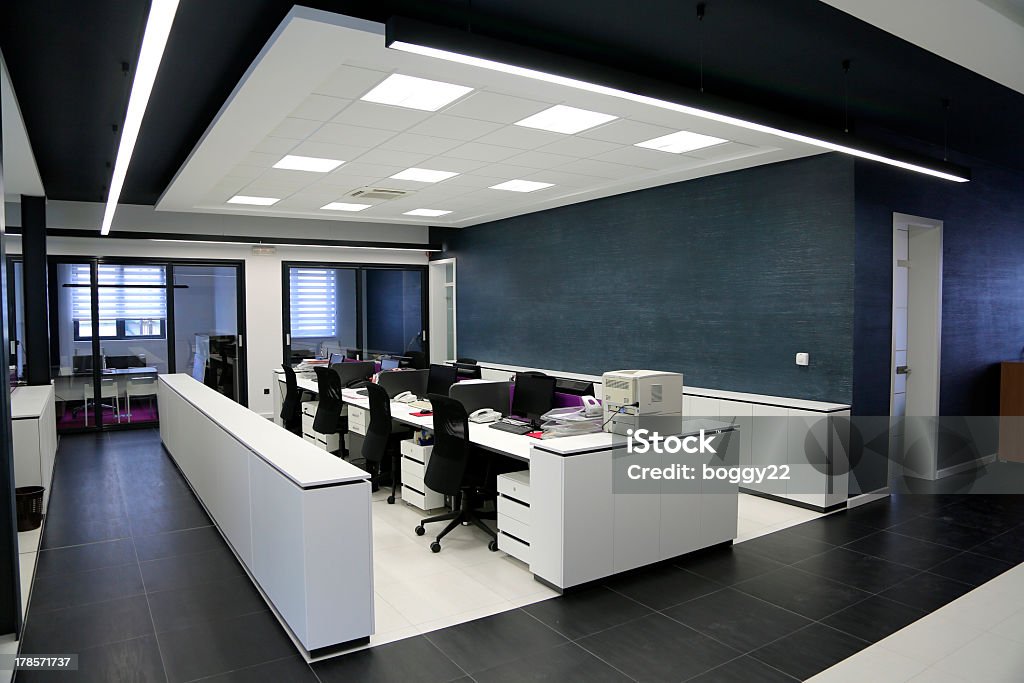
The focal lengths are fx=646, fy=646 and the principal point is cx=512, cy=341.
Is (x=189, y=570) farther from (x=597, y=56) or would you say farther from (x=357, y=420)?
(x=597, y=56)

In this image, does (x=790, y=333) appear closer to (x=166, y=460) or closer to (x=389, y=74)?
(x=389, y=74)

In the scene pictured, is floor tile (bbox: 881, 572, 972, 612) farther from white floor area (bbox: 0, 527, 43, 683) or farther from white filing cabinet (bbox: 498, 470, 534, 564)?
white floor area (bbox: 0, 527, 43, 683)

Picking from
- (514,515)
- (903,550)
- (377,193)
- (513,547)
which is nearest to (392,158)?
(377,193)

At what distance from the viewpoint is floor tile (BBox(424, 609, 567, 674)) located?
294 cm

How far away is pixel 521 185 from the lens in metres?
6.89

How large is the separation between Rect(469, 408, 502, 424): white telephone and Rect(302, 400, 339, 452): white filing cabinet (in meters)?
2.23

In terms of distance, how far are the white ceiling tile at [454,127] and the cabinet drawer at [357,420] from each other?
2570 millimetres

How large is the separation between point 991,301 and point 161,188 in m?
9.69

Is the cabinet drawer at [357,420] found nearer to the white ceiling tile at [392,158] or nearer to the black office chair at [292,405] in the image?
the black office chair at [292,405]

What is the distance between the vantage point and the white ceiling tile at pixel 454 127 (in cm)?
446

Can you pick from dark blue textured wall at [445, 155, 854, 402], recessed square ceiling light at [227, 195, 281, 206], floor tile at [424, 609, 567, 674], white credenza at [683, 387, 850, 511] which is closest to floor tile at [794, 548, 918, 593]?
white credenza at [683, 387, 850, 511]

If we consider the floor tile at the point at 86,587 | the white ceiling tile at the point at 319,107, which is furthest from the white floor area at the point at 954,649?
the white ceiling tile at the point at 319,107

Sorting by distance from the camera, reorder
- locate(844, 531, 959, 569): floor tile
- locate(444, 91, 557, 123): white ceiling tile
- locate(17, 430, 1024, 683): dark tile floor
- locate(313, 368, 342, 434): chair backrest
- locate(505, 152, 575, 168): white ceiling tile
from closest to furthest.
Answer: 1. locate(17, 430, 1024, 683): dark tile floor
2. locate(444, 91, 557, 123): white ceiling tile
3. locate(844, 531, 959, 569): floor tile
4. locate(505, 152, 575, 168): white ceiling tile
5. locate(313, 368, 342, 434): chair backrest

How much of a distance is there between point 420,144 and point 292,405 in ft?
12.1
